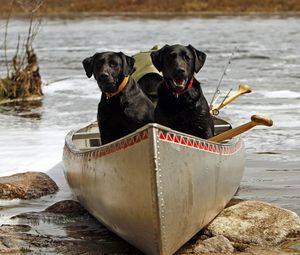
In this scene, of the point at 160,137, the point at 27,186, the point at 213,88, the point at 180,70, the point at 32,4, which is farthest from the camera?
the point at 213,88

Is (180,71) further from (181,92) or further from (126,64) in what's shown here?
(126,64)

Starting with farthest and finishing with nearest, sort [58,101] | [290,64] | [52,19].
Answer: [52,19]
[290,64]
[58,101]

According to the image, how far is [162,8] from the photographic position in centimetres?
5766

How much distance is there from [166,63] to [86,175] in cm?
131

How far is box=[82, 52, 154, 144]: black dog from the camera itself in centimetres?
763

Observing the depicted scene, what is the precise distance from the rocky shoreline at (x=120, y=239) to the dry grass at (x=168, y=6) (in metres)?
41.6

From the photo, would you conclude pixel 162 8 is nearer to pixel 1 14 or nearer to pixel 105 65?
pixel 1 14

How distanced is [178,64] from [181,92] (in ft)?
0.99

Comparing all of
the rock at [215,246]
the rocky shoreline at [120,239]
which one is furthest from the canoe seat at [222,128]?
the rock at [215,246]

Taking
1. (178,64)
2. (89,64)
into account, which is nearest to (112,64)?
(89,64)

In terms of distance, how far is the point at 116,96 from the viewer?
25.5ft

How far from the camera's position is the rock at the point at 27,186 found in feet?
30.3

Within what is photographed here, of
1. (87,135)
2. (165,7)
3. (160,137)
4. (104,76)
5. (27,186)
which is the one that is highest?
(104,76)

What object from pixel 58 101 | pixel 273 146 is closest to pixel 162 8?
pixel 58 101
